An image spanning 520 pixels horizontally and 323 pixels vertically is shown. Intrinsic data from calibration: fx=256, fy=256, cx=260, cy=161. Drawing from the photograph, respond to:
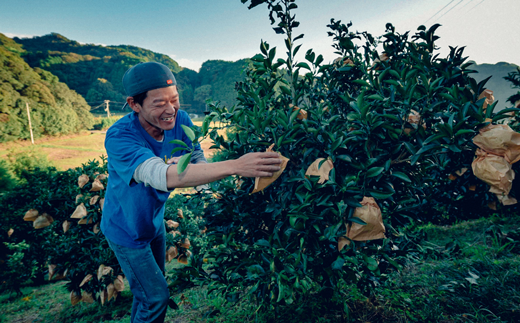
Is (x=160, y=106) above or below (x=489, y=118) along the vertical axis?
above

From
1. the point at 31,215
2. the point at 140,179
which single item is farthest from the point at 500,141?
the point at 31,215

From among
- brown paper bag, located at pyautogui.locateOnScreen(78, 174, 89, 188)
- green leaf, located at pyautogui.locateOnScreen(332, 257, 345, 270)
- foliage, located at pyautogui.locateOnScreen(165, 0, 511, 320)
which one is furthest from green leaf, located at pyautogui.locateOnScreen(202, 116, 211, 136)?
brown paper bag, located at pyautogui.locateOnScreen(78, 174, 89, 188)

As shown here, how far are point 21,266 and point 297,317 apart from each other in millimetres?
4830

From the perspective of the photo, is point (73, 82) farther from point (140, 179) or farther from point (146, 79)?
point (140, 179)

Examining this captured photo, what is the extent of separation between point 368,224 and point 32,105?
3136 centimetres

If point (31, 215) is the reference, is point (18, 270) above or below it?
below

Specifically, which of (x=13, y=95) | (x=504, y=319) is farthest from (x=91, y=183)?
(x=13, y=95)

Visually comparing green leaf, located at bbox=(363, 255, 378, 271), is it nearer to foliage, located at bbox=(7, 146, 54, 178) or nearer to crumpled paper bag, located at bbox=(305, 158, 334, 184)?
crumpled paper bag, located at bbox=(305, 158, 334, 184)

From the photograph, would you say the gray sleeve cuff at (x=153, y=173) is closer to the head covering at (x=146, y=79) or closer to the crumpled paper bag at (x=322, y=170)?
the head covering at (x=146, y=79)

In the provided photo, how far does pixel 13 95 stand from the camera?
886 inches

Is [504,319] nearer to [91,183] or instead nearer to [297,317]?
[297,317]

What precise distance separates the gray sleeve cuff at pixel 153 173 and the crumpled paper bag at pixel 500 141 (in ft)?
5.10

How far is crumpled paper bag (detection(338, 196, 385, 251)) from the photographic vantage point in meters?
1.26

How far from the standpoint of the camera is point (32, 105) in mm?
23500
